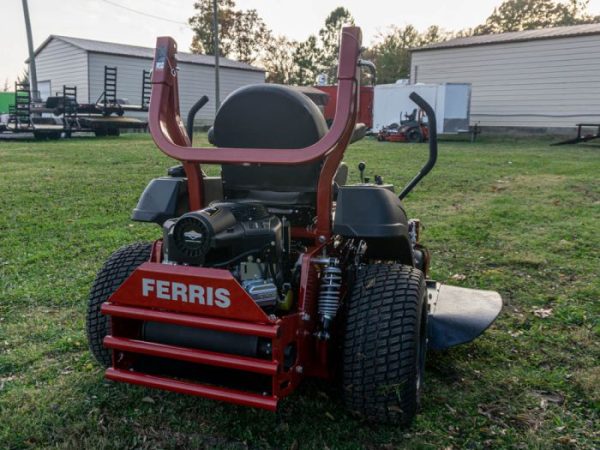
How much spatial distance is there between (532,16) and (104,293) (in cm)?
4987

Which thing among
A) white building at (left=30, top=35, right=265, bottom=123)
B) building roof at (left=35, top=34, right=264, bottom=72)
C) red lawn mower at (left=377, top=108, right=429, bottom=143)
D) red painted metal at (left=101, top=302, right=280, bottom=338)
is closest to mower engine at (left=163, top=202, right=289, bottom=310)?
red painted metal at (left=101, top=302, right=280, bottom=338)

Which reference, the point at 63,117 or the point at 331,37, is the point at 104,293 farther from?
the point at 331,37

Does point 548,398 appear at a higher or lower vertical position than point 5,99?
lower

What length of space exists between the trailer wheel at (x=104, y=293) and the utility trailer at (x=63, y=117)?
56.0 ft

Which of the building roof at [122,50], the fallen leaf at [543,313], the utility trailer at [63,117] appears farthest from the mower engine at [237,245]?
the building roof at [122,50]

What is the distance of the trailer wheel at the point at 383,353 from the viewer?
7.90 feet

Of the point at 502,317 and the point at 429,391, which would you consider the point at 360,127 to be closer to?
the point at 429,391

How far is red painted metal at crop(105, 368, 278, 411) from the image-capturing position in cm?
219

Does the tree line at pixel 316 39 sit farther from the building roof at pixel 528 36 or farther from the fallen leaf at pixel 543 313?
the fallen leaf at pixel 543 313

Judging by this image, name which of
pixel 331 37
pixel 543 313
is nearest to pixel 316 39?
pixel 331 37

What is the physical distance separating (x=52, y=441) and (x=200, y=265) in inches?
38.3

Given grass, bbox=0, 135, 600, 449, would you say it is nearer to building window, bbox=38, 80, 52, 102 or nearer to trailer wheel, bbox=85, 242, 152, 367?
trailer wheel, bbox=85, 242, 152, 367

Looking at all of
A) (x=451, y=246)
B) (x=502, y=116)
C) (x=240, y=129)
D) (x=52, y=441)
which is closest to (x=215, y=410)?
(x=52, y=441)

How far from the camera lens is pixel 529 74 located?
2388 cm
